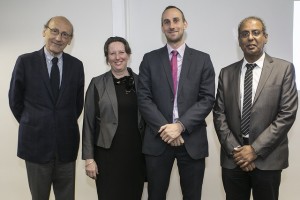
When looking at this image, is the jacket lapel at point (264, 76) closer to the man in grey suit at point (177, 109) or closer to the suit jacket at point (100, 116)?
the man in grey suit at point (177, 109)

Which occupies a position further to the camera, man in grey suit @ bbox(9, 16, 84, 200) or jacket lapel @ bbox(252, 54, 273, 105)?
man in grey suit @ bbox(9, 16, 84, 200)

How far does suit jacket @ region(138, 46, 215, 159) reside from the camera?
7.07ft

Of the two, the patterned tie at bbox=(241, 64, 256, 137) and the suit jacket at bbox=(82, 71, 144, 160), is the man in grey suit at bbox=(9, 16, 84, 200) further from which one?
the patterned tie at bbox=(241, 64, 256, 137)

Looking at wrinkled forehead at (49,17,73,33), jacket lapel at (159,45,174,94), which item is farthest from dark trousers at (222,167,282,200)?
wrinkled forehead at (49,17,73,33)

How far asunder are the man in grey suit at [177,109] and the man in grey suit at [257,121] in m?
Result: 0.17

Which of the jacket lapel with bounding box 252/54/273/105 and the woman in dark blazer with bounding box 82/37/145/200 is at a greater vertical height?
the jacket lapel with bounding box 252/54/273/105

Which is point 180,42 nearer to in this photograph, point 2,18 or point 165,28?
point 165,28

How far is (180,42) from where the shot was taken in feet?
7.54

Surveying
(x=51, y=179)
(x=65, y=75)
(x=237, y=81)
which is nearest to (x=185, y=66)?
(x=237, y=81)

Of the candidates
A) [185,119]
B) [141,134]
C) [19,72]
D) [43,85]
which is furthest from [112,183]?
[19,72]

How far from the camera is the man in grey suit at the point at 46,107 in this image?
225 centimetres

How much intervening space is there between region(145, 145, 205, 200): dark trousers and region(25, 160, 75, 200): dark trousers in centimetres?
65

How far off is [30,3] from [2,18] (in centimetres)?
35

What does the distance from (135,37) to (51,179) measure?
1600 mm
